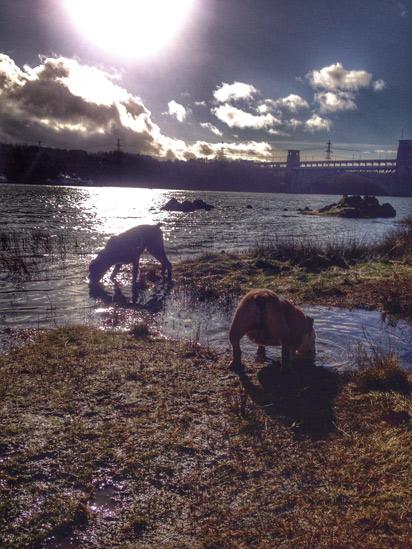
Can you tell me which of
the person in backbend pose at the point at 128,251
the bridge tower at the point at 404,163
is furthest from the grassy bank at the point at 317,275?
the bridge tower at the point at 404,163

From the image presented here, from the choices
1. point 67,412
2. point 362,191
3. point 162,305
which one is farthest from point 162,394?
point 362,191

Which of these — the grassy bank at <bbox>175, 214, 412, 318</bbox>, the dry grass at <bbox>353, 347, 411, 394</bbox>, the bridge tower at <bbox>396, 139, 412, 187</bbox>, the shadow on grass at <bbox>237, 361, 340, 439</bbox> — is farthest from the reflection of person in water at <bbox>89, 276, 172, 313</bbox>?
the bridge tower at <bbox>396, 139, 412, 187</bbox>

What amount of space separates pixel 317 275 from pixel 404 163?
6447 inches

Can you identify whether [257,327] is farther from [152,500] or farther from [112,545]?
[112,545]

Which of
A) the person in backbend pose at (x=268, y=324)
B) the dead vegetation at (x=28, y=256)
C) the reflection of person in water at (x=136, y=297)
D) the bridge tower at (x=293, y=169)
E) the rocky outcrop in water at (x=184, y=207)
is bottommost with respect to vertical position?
the reflection of person in water at (x=136, y=297)

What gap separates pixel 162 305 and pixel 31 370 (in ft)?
15.4

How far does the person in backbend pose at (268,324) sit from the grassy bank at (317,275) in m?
4.18

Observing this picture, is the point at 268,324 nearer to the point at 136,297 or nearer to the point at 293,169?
the point at 136,297

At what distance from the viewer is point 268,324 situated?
5734 millimetres

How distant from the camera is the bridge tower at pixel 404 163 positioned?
155m

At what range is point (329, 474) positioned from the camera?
3662 millimetres

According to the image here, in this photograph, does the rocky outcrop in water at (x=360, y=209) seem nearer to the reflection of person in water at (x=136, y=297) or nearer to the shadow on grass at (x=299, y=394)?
the reflection of person in water at (x=136, y=297)

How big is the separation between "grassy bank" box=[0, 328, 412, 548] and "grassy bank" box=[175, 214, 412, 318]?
493cm

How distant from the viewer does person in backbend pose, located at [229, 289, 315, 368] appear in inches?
222
